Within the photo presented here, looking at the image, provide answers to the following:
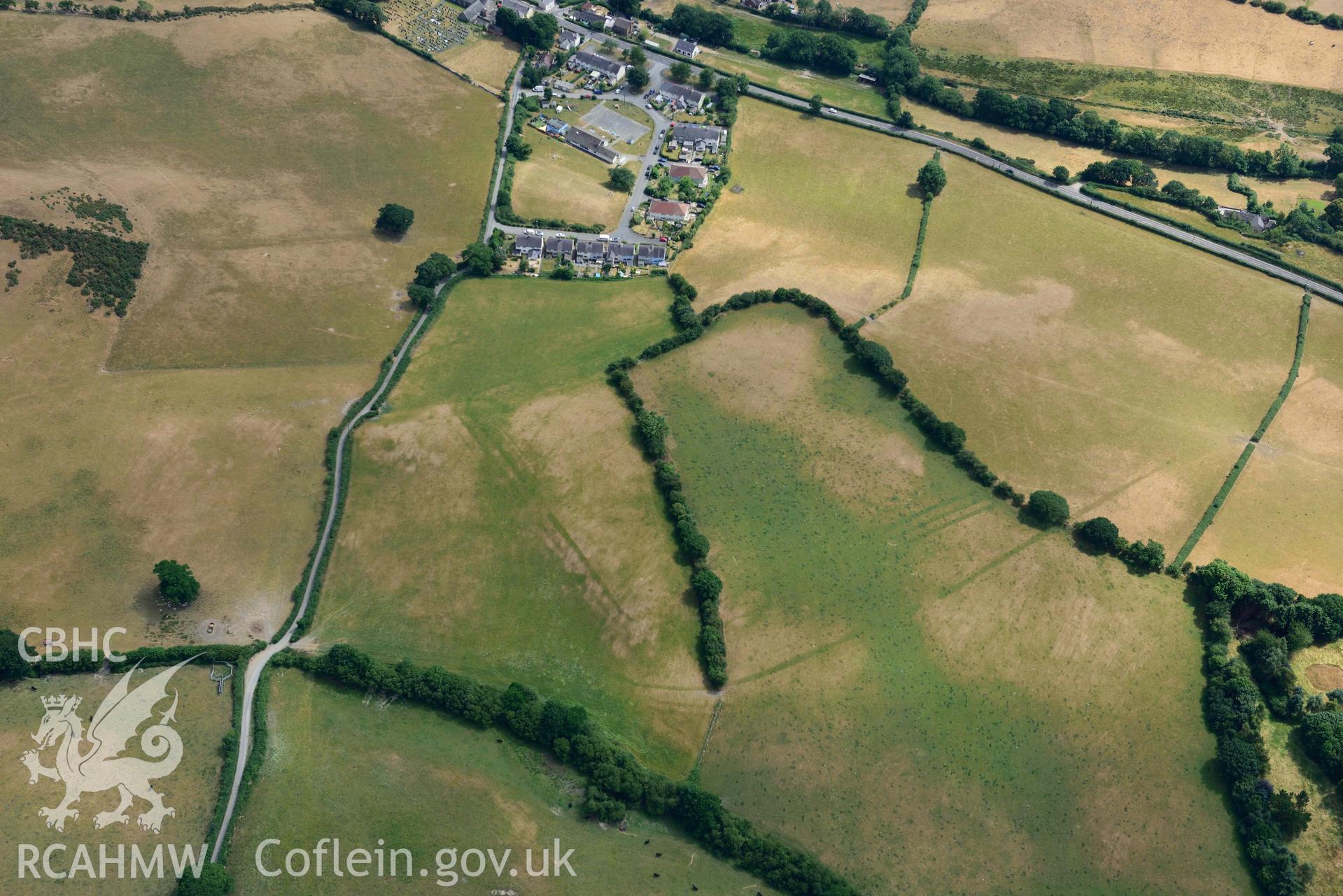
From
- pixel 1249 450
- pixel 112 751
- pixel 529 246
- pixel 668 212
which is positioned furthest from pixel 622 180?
pixel 112 751

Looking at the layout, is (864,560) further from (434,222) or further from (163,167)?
(163,167)

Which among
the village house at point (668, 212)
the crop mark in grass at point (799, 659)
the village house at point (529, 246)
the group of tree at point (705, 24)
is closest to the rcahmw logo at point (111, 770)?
the crop mark in grass at point (799, 659)

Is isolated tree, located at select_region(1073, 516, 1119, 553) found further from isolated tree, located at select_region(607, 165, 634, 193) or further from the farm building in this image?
the farm building

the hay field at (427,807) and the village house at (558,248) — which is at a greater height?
the village house at (558,248)

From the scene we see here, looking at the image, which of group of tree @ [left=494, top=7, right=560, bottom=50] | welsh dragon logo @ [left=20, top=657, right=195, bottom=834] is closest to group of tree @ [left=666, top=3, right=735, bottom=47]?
group of tree @ [left=494, top=7, right=560, bottom=50]

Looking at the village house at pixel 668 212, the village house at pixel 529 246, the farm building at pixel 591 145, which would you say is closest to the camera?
the village house at pixel 529 246

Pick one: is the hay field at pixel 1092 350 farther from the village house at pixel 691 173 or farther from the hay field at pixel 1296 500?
the village house at pixel 691 173

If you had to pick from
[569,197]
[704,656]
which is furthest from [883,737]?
[569,197]

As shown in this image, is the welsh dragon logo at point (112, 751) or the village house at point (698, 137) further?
the village house at point (698, 137)
